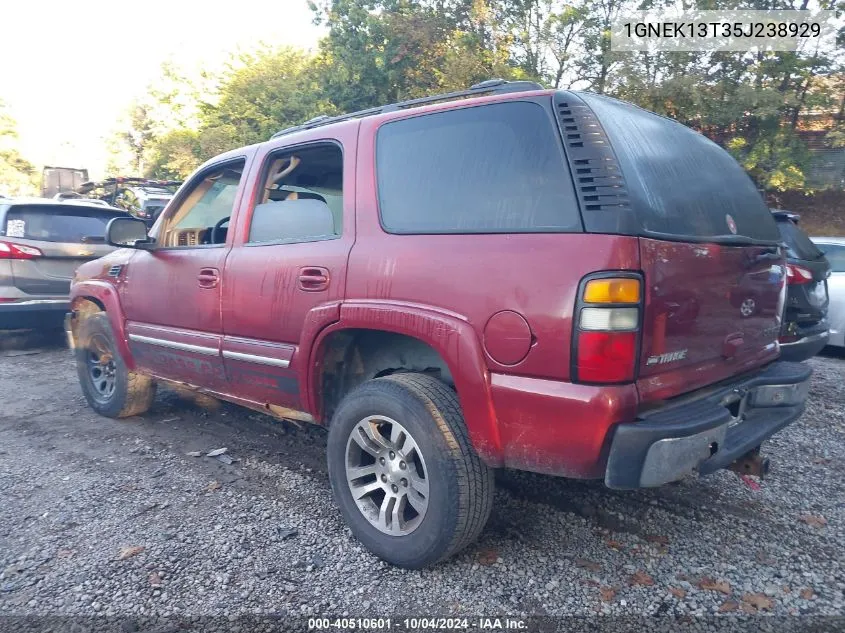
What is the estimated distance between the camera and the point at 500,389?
2170 millimetres

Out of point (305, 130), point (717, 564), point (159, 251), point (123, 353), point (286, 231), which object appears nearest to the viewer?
point (717, 564)

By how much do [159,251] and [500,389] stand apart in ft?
8.82

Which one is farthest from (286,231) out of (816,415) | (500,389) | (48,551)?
(816,415)

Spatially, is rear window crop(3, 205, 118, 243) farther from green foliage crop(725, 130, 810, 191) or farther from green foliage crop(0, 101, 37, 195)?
green foliage crop(0, 101, 37, 195)

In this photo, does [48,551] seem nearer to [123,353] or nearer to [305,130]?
[123,353]

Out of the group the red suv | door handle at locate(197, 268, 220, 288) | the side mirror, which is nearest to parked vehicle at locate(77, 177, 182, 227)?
the side mirror

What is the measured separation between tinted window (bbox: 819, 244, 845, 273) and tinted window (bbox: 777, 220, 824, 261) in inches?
109

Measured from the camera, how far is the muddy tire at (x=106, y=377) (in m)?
4.35

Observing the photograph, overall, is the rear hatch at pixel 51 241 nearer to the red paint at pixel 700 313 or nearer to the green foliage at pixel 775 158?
the red paint at pixel 700 313

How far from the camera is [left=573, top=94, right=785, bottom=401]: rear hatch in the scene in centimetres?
208

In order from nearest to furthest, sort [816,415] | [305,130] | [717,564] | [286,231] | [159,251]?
[717,564] < [286,231] < [305,130] < [159,251] < [816,415]

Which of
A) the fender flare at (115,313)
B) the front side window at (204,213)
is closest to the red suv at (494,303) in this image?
the front side window at (204,213)

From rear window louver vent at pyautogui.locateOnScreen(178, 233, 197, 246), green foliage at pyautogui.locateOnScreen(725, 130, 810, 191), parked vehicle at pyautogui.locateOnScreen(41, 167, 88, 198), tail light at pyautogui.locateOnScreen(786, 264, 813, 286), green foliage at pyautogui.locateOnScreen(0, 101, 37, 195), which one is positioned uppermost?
green foliage at pyautogui.locateOnScreen(0, 101, 37, 195)

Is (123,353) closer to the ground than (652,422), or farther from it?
closer to the ground
